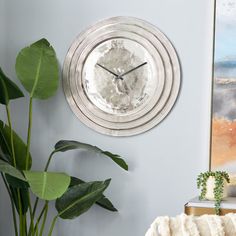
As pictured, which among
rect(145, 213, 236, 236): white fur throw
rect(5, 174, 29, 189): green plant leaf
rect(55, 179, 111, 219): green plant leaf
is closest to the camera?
rect(145, 213, 236, 236): white fur throw

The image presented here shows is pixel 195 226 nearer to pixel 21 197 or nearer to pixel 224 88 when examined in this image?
pixel 224 88

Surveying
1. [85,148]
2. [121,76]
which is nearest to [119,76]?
[121,76]

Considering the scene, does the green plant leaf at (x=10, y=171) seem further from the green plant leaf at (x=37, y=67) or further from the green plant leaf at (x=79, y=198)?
the green plant leaf at (x=37, y=67)

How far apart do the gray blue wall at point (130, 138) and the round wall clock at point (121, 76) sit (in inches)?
2.2

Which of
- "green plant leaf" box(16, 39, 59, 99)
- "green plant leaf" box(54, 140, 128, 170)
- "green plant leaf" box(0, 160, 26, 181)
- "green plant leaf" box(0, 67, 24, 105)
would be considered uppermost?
"green plant leaf" box(16, 39, 59, 99)

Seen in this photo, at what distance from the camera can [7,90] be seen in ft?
9.95

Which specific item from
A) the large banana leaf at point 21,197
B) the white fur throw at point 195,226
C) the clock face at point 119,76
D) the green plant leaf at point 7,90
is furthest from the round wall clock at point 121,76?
the white fur throw at point 195,226

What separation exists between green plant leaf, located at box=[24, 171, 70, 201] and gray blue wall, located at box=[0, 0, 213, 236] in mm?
603

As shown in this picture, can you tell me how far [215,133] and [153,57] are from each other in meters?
0.58

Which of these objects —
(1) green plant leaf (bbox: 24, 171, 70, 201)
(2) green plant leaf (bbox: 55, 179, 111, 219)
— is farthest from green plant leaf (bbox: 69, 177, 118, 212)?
(1) green plant leaf (bbox: 24, 171, 70, 201)

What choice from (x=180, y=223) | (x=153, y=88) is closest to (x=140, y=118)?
(x=153, y=88)

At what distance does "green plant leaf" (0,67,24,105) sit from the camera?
2.93 m

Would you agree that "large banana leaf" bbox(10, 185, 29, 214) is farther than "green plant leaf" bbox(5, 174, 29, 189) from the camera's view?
Yes

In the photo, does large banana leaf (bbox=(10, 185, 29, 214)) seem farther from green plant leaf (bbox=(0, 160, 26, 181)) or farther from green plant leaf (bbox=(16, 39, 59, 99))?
green plant leaf (bbox=(16, 39, 59, 99))
